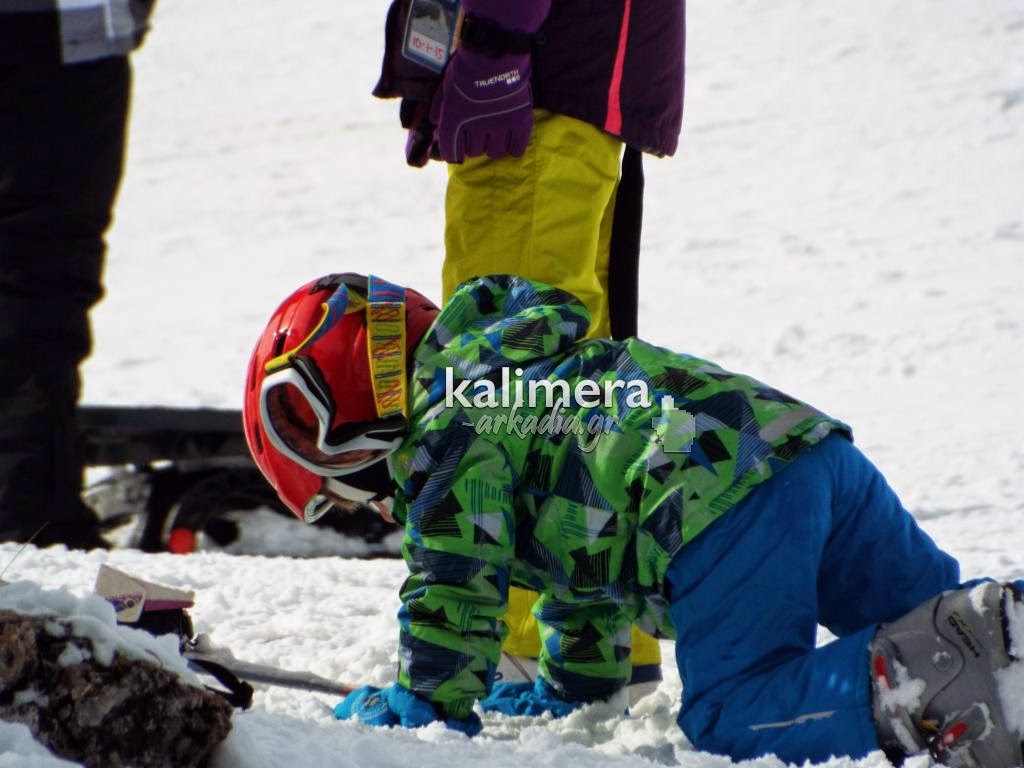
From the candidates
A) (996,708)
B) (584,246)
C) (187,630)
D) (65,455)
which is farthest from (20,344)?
(996,708)

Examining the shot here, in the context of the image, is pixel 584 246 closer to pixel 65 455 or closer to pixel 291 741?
pixel 291 741

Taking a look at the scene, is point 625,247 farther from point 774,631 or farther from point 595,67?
point 774,631

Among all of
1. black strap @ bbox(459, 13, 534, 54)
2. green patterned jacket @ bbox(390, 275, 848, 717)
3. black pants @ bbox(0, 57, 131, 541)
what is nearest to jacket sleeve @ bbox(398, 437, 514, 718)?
green patterned jacket @ bbox(390, 275, 848, 717)

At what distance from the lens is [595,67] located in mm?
3133

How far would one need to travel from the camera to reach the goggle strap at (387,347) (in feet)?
8.34

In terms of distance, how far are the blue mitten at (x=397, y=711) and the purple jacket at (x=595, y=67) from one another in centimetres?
129

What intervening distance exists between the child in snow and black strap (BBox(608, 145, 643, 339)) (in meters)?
0.70

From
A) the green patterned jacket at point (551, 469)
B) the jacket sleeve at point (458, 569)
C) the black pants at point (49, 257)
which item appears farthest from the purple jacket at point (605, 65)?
the black pants at point (49, 257)

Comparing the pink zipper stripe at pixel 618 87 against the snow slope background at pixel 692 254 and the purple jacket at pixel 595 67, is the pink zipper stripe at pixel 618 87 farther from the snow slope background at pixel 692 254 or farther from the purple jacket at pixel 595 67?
the snow slope background at pixel 692 254

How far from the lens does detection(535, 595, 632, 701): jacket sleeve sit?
280cm

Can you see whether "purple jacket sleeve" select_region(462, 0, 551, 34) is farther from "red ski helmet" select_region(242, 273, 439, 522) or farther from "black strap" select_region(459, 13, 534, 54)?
"red ski helmet" select_region(242, 273, 439, 522)

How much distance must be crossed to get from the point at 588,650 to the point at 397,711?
1.50ft

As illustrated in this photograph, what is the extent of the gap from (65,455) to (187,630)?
157 centimetres

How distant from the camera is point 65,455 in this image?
4.28m
